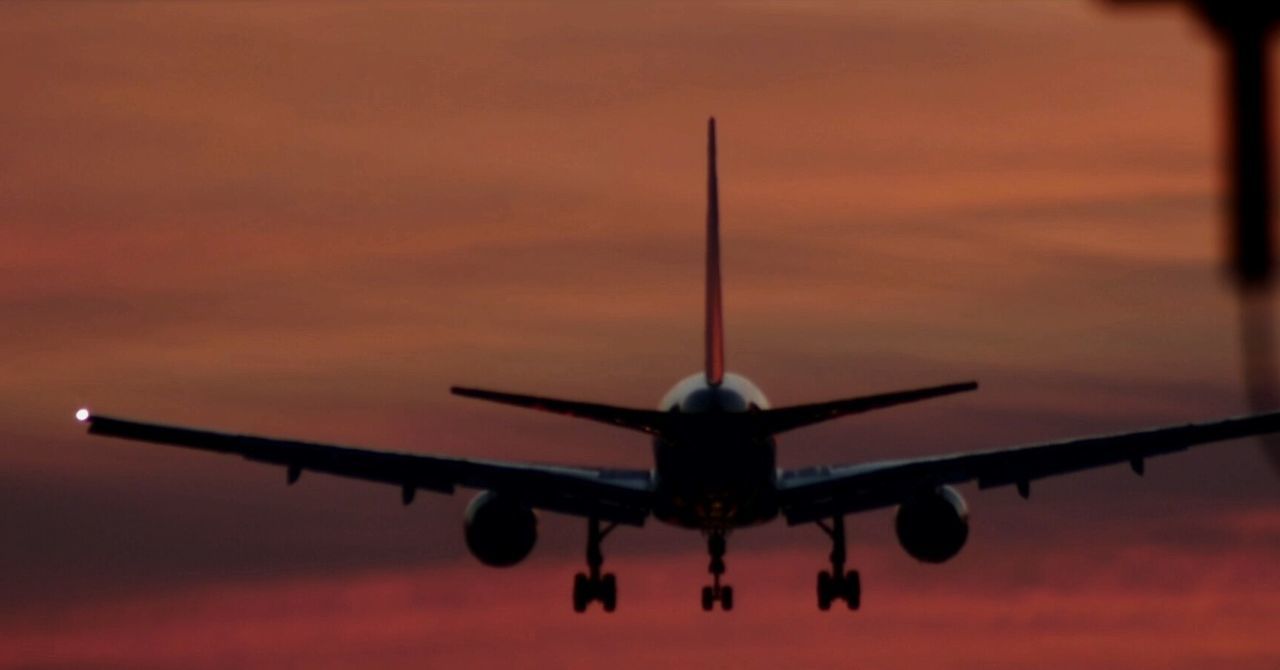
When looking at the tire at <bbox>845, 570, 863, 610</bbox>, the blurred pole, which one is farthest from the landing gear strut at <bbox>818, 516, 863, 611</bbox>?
the blurred pole

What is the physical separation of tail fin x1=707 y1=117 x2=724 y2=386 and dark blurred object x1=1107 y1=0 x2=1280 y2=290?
276 ft

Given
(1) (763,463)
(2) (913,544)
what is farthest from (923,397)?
(2) (913,544)

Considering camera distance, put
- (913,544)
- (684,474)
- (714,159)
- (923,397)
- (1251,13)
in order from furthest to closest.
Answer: (714,159) → (913,544) → (684,474) → (923,397) → (1251,13)

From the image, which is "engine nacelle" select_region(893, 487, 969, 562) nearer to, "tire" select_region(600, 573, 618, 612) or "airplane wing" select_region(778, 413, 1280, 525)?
"airplane wing" select_region(778, 413, 1280, 525)

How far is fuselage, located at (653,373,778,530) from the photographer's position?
3159 inches

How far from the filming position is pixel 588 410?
78.4 meters

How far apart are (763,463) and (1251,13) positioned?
74.5 m

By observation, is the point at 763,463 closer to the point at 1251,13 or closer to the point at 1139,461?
the point at 1139,461

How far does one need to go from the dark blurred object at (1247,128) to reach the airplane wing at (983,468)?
83.1 meters

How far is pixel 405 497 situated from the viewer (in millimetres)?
93125

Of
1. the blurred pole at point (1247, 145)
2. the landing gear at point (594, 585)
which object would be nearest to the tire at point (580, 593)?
the landing gear at point (594, 585)

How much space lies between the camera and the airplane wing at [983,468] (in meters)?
92.2

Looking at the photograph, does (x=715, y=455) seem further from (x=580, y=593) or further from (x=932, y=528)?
(x=580, y=593)

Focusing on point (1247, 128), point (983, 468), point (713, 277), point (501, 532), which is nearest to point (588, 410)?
point (501, 532)
